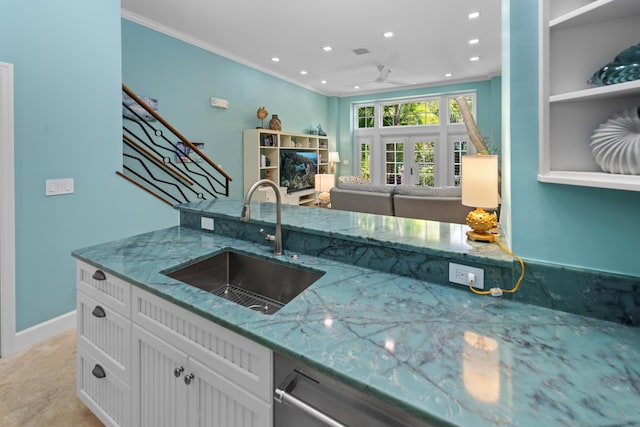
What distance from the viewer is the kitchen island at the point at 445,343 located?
66 centimetres

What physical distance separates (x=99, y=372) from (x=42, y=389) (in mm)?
779

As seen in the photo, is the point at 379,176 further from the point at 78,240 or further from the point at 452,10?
the point at 78,240

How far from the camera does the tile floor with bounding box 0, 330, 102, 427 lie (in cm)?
172

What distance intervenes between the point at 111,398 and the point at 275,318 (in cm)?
111

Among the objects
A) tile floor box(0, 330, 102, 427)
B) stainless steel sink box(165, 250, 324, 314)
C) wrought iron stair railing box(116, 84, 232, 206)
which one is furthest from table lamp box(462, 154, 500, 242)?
wrought iron stair railing box(116, 84, 232, 206)

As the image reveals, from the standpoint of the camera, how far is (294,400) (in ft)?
2.70

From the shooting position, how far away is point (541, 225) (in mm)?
1074

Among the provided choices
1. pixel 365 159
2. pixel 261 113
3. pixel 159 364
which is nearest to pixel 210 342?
pixel 159 364

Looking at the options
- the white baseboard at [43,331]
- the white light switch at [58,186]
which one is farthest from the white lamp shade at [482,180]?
the white baseboard at [43,331]

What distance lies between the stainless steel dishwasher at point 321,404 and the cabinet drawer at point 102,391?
90cm

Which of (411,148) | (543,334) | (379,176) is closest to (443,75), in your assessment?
(411,148)

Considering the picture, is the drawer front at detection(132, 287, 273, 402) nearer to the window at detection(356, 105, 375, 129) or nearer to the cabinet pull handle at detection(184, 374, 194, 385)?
the cabinet pull handle at detection(184, 374, 194, 385)

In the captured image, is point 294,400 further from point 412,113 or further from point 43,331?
point 412,113

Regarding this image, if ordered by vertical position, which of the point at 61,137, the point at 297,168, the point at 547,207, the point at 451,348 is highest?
the point at 297,168
